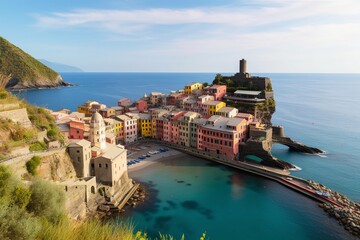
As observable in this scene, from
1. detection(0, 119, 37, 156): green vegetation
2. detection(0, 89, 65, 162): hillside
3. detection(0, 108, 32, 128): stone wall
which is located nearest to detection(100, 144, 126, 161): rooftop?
detection(0, 89, 65, 162): hillside

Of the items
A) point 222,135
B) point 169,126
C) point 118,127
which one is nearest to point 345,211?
point 222,135

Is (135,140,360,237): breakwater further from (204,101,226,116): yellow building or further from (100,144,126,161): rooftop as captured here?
(100,144,126,161): rooftop

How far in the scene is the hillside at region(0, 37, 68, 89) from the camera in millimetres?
134750

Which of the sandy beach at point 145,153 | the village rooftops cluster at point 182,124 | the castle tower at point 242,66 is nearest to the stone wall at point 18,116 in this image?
the village rooftops cluster at point 182,124

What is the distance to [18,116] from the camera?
1125 inches

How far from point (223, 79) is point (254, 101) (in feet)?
55.0

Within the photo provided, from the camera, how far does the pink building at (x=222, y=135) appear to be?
154 feet

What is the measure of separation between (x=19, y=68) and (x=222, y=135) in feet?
448

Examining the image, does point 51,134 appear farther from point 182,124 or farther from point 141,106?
point 141,106

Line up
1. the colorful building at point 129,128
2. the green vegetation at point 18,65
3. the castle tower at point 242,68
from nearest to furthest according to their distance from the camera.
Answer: the colorful building at point 129,128, the castle tower at point 242,68, the green vegetation at point 18,65

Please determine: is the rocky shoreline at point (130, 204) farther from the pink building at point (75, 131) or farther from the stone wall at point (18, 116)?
the pink building at point (75, 131)

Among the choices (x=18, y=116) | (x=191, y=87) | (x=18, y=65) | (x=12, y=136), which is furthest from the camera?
(x=18, y=65)

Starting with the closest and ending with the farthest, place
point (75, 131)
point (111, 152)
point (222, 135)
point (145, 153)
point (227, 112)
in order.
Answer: point (111, 152) → point (75, 131) → point (222, 135) → point (145, 153) → point (227, 112)

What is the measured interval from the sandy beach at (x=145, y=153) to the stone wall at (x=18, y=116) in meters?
17.6
